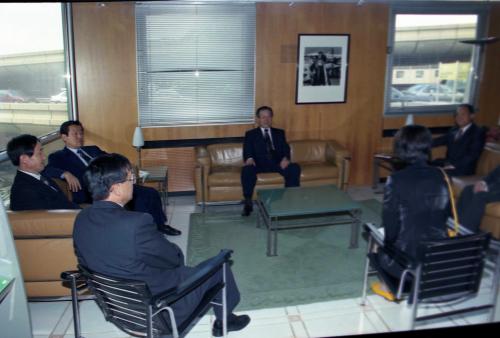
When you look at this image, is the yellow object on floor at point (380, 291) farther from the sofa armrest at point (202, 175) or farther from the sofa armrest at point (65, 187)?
the sofa armrest at point (65, 187)

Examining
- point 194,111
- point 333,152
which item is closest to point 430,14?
point 333,152

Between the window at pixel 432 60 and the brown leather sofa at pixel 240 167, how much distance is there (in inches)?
46.7

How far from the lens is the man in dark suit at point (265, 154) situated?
14.1ft

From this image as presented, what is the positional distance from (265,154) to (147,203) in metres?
1.55

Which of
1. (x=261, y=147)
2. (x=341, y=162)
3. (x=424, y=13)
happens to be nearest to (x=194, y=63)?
(x=261, y=147)

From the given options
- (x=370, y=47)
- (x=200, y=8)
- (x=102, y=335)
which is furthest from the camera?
(x=370, y=47)

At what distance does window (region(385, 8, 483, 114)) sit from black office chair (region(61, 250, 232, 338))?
4287 millimetres

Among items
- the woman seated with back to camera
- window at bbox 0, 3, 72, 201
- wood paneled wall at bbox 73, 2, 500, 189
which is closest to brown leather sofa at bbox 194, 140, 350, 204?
wood paneled wall at bbox 73, 2, 500, 189

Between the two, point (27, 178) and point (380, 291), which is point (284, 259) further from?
point (27, 178)

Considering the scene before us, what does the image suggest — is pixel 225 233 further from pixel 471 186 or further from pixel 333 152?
pixel 471 186

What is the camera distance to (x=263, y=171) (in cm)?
447

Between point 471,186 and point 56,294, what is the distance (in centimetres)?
333

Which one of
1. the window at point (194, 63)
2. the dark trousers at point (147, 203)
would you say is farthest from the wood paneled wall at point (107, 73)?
the dark trousers at point (147, 203)

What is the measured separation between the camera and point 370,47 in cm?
501
